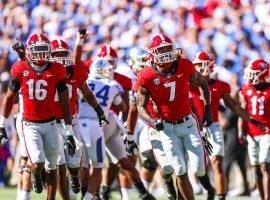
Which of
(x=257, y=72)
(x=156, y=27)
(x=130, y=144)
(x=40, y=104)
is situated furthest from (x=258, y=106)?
(x=156, y=27)

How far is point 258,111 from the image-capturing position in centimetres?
1188

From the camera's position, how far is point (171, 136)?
9.88 m

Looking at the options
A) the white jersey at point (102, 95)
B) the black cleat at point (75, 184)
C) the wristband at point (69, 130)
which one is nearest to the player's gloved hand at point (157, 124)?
the wristband at point (69, 130)

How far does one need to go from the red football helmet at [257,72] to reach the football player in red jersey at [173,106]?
6.41ft

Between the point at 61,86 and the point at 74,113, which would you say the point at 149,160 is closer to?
the point at 74,113

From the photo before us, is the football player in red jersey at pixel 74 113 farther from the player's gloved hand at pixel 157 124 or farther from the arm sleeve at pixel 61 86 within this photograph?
the player's gloved hand at pixel 157 124

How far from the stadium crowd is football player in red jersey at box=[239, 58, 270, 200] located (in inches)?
58.4

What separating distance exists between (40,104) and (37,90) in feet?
0.54

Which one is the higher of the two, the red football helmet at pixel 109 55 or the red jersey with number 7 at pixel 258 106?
the red football helmet at pixel 109 55

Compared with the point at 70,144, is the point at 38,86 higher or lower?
higher

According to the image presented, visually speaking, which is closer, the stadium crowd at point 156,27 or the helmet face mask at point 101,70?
the helmet face mask at point 101,70

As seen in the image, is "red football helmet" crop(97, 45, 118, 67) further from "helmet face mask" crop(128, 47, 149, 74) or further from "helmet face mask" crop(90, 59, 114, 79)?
"helmet face mask" crop(128, 47, 149, 74)

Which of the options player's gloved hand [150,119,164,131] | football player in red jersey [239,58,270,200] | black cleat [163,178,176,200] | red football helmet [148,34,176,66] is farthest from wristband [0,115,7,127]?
football player in red jersey [239,58,270,200]

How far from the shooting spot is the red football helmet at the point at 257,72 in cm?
1178
